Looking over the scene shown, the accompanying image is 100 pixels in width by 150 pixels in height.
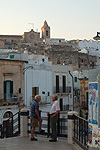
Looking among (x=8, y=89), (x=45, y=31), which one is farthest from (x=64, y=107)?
(x=45, y=31)

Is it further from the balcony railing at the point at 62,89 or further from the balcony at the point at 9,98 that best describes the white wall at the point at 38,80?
the balcony at the point at 9,98

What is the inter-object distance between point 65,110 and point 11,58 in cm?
830

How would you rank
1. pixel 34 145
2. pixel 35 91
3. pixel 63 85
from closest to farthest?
1. pixel 34 145
2. pixel 35 91
3. pixel 63 85

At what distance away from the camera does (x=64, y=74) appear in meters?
32.1

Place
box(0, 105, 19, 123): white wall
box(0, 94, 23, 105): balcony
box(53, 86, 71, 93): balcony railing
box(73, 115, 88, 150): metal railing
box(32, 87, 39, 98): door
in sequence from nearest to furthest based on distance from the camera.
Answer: box(73, 115, 88, 150): metal railing < box(0, 105, 19, 123): white wall < box(0, 94, 23, 105): balcony < box(32, 87, 39, 98): door < box(53, 86, 71, 93): balcony railing

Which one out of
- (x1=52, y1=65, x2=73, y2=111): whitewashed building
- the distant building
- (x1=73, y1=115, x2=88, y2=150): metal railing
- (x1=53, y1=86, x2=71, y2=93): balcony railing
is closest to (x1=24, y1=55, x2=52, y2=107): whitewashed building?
(x1=53, y1=86, x2=71, y2=93): balcony railing

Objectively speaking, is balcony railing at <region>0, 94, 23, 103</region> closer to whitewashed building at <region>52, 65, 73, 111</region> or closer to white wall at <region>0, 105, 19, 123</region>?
white wall at <region>0, 105, 19, 123</region>

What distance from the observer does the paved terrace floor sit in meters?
9.52

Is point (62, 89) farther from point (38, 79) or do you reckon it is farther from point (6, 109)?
point (6, 109)

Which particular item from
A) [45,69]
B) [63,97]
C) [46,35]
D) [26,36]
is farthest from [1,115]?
[46,35]

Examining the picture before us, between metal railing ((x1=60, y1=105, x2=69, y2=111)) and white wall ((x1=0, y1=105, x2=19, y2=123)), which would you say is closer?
white wall ((x1=0, y1=105, x2=19, y2=123))

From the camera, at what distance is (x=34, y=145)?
32.5 ft

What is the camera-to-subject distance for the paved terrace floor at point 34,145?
375 inches

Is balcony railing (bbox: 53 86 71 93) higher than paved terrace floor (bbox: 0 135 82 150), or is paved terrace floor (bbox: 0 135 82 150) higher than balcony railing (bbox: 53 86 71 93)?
balcony railing (bbox: 53 86 71 93)
